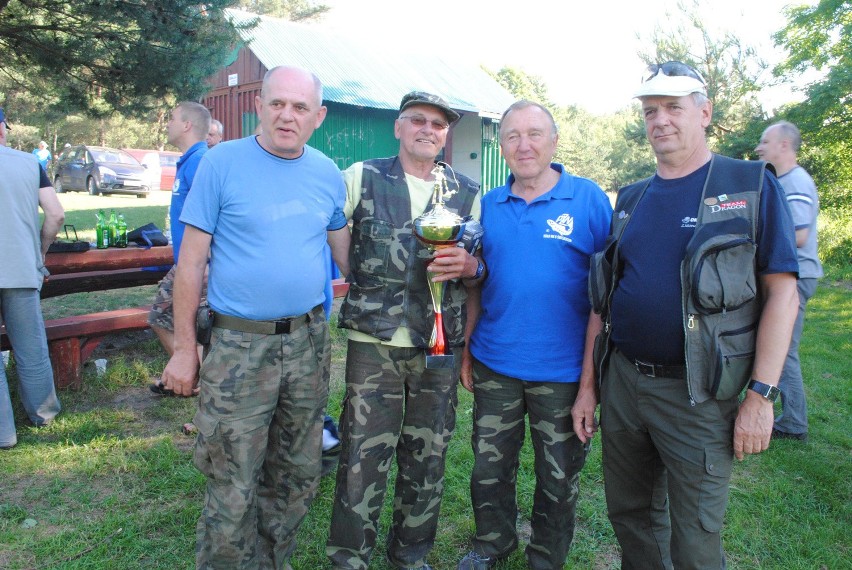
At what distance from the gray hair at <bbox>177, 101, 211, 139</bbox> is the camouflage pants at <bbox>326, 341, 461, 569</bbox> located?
2.65 meters

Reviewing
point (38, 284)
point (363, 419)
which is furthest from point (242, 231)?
point (38, 284)

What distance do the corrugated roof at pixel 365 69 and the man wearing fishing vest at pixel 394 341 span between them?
11.7 metres

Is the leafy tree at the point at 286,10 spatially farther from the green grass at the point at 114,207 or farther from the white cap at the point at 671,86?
the white cap at the point at 671,86

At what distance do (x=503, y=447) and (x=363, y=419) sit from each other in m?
0.68

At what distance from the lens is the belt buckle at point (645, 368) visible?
2412 millimetres

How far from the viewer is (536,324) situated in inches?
112

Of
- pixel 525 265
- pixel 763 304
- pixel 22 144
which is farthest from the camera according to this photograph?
pixel 22 144

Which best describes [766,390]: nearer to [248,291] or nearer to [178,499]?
[248,291]

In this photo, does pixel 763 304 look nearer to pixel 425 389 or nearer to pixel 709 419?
pixel 709 419

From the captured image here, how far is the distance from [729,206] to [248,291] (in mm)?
1877

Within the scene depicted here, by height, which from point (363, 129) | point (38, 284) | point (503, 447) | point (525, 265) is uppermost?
point (363, 129)

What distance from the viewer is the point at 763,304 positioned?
227 centimetres

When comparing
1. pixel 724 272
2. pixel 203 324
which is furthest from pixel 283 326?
pixel 724 272

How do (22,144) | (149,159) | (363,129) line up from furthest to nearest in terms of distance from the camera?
(22,144), (149,159), (363,129)
